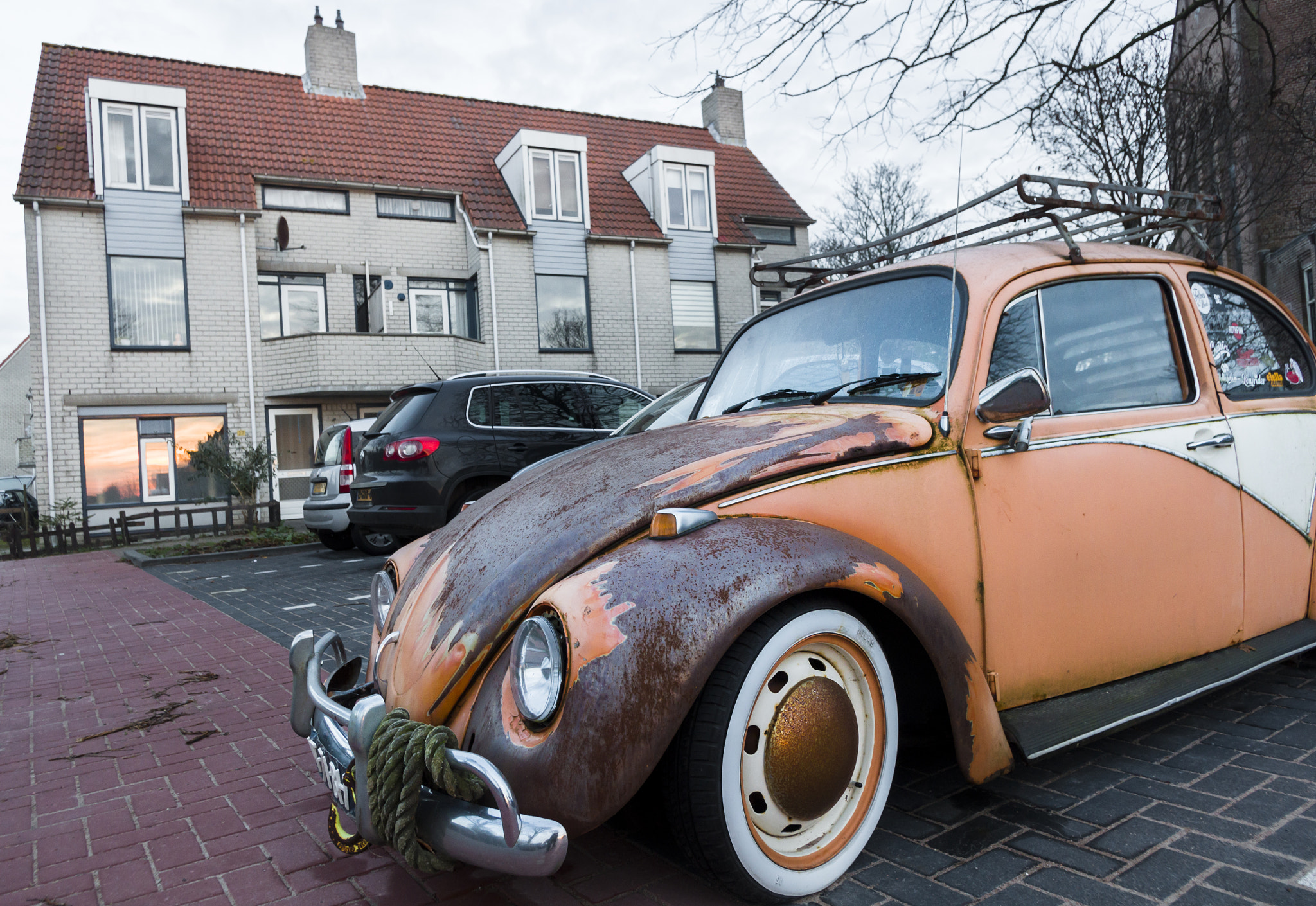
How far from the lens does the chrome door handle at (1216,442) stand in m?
3.00

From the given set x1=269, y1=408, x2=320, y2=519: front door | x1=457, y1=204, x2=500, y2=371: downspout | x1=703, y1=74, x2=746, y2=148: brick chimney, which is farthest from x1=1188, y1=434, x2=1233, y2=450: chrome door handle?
x1=703, y1=74, x2=746, y2=148: brick chimney

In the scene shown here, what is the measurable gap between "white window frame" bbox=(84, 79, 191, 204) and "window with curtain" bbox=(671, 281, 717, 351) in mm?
11879

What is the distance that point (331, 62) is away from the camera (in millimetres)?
22391

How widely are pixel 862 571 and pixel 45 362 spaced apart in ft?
66.1

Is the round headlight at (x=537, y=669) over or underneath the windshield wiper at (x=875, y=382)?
underneath

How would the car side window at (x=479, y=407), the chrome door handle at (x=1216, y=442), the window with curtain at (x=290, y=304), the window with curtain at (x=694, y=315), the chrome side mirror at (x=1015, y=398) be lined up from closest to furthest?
the chrome side mirror at (x=1015, y=398), the chrome door handle at (x=1216, y=442), the car side window at (x=479, y=407), the window with curtain at (x=290, y=304), the window with curtain at (x=694, y=315)

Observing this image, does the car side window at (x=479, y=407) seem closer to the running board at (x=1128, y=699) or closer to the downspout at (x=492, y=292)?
the running board at (x=1128, y=699)

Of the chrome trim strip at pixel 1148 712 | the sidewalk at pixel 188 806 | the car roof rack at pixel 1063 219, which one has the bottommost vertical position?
the sidewalk at pixel 188 806

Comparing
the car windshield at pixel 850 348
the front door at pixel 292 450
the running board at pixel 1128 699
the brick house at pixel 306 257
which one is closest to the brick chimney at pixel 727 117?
the brick house at pixel 306 257

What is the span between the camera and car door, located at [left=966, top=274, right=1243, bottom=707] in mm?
2539

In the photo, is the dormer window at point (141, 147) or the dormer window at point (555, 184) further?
the dormer window at point (555, 184)

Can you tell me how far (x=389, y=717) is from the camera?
6.35 ft

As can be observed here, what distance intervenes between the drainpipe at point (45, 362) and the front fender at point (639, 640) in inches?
764

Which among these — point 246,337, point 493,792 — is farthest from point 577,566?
point 246,337
